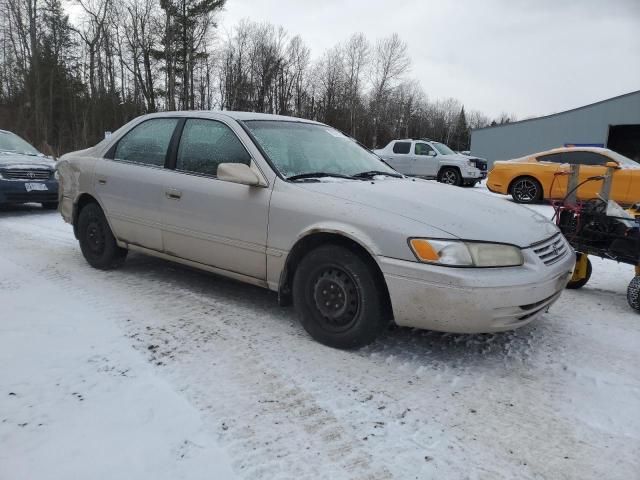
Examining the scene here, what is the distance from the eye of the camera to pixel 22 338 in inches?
Answer: 117

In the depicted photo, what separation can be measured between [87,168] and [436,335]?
12.2 ft

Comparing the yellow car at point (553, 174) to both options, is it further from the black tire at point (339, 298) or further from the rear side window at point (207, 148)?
the black tire at point (339, 298)

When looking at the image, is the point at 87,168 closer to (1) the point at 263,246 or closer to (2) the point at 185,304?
(2) the point at 185,304

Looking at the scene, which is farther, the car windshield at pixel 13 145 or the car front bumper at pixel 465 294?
the car windshield at pixel 13 145

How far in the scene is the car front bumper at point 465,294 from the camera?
2574mm

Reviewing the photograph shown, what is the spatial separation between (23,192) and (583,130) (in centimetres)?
2764

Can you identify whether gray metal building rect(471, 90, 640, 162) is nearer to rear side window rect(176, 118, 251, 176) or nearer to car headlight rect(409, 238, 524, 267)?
rear side window rect(176, 118, 251, 176)

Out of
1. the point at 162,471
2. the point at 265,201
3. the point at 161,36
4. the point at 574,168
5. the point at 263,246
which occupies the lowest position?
the point at 162,471

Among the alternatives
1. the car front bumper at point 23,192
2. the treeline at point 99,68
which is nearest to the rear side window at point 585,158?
the car front bumper at point 23,192

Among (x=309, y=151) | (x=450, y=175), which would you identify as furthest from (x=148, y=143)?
(x=450, y=175)

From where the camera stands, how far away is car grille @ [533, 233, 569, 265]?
2.91 metres

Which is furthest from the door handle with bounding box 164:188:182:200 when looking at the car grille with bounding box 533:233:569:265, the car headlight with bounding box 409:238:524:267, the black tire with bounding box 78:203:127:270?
the car grille with bounding box 533:233:569:265

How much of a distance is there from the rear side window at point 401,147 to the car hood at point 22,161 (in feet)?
37.1

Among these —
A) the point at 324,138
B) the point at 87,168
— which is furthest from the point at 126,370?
the point at 87,168
